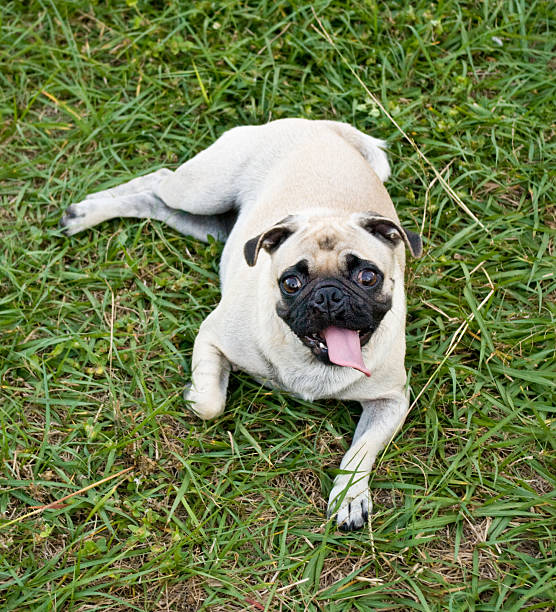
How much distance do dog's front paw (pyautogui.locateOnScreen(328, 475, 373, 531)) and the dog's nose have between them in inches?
48.2

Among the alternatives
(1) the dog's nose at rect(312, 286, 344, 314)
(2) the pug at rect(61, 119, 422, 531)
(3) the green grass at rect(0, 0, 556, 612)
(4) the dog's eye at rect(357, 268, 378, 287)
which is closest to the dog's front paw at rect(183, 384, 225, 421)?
(2) the pug at rect(61, 119, 422, 531)

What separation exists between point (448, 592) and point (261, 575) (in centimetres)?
115

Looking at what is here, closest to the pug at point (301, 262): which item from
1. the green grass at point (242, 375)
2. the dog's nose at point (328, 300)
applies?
the dog's nose at point (328, 300)

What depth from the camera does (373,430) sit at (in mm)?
4742

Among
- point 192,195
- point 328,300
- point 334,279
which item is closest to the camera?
point 328,300

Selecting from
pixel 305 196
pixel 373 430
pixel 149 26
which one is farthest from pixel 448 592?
pixel 149 26

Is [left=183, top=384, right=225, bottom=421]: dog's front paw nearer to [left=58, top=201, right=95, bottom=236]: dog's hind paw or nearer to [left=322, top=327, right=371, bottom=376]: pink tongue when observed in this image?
[left=322, top=327, right=371, bottom=376]: pink tongue

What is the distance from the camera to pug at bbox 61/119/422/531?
420 centimetres

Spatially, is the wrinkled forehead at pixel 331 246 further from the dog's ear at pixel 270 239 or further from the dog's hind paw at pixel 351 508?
the dog's hind paw at pixel 351 508

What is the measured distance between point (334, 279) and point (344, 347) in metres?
0.40

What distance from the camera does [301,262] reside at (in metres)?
4.18

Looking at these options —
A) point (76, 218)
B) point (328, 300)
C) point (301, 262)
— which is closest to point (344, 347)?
point (328, 300)

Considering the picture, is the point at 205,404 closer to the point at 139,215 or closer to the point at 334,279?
the point at 334,279

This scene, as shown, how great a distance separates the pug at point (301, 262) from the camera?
13.8ft
